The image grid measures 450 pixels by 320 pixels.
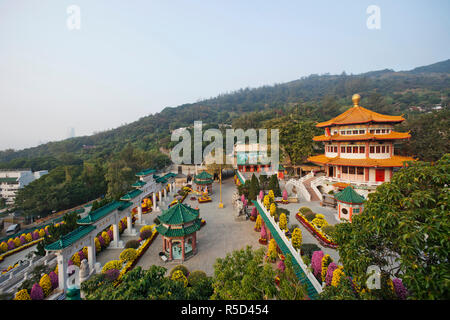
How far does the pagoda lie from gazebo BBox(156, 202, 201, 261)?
14299 millimetres

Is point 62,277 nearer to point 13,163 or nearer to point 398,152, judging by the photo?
point 398,152

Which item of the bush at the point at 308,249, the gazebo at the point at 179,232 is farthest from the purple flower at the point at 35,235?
the bush at the point at 308,249

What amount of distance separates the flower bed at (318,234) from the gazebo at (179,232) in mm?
7356

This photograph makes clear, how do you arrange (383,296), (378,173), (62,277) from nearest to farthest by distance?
(383,296) < (62,277) < (378,173)

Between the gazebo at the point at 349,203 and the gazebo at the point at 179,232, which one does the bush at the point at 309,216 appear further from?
the gazebo at the point at 179,232

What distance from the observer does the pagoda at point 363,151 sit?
59.4 feet

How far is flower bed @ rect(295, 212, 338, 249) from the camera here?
35.1 feet

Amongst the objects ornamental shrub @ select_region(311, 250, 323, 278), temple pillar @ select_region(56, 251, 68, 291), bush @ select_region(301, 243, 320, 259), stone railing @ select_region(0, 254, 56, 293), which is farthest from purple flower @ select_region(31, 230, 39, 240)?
ornamental shrub @ select_region(311, 250, 323, 278)

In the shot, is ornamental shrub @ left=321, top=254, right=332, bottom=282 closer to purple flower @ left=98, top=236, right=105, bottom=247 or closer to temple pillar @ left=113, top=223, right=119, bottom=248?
temple pillar @ left=113, top=223, right=119, bottom=248

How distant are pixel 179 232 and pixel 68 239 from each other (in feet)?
18.9

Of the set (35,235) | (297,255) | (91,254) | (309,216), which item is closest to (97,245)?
(91,254)

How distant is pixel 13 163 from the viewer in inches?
2240
